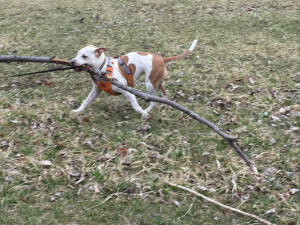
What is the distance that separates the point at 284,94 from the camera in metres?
6.08

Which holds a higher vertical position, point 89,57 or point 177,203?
point 89,57

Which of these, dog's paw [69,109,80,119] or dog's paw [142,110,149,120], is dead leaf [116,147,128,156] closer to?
dog's paw [142,110,149,120]

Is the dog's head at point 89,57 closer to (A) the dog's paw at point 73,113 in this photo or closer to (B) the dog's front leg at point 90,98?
(B) the dog's front leg at point 90,98

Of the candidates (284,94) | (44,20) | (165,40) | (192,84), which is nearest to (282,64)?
(284,94)

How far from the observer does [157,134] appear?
5031 mm

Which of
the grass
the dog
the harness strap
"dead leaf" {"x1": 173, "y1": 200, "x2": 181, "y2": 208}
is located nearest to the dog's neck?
the dog

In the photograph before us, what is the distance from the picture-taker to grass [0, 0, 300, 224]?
149 inches

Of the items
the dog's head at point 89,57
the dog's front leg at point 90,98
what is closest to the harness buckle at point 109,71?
the dog's head at point 89,57

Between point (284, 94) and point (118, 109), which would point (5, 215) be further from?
point (284, 94)

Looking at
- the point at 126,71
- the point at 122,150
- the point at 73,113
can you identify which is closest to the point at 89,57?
the point at 126,71

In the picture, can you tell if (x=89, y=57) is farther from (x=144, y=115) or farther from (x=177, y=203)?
(x=177, y=203)

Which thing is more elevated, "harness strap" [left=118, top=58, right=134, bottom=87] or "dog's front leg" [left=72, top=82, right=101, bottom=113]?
"harness strap" [left=118, top=58, right=134, bottom=87]

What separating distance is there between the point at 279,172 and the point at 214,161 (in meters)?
0.79

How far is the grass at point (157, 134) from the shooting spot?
3.80 m
